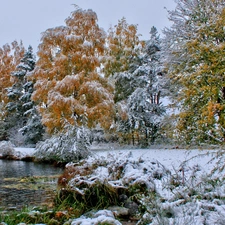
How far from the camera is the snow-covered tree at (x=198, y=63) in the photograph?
8906 millimetres

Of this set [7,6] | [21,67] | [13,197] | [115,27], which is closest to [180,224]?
[13,197]

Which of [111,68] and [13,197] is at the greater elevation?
[111,68]

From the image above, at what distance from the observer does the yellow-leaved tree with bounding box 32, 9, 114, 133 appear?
14453 mm

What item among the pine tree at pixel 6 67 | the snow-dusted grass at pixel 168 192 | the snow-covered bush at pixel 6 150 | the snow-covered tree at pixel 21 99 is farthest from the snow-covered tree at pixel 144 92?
the pine tree at pixel 6 67

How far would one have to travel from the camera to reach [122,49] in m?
18.7

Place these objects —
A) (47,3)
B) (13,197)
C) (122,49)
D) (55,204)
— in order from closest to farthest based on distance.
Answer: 1. (55,204)
2. (13,197)
3. (47,3)
4. (122,49)

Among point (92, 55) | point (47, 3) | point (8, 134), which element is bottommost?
point (8, 134)

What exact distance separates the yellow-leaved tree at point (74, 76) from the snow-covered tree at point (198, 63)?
4245mm

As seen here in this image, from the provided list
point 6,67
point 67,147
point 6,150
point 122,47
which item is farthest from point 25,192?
point 6,67

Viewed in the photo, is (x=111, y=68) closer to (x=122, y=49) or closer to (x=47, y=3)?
(x=122, y=49)

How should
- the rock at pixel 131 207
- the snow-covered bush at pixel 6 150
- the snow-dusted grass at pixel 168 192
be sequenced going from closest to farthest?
the snow-dusted grass at pixel 168 192
the rock at pixel 131 207
the snow-covered bush at pixel 6 150

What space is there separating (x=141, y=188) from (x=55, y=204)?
5.30ft

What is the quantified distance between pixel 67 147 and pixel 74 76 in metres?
3.75

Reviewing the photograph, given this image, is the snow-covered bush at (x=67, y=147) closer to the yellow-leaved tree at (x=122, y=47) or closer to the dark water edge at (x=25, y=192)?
the dark water edge at (x=25, y=192)
